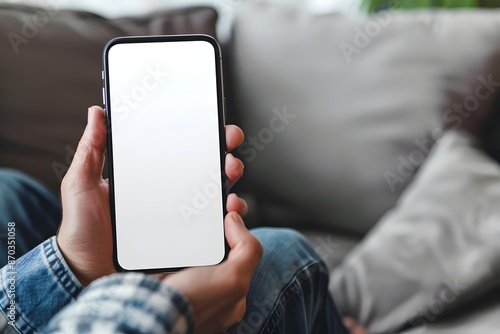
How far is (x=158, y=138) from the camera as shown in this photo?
1.64 ft

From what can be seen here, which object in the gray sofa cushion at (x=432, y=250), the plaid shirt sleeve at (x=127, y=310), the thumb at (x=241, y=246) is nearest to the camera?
the plaid shirt sleeve at (x=127, y=310)

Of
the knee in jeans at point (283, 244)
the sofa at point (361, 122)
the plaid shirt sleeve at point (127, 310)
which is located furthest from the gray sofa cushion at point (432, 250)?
the plaid shirt sleeve at point (127, 310)

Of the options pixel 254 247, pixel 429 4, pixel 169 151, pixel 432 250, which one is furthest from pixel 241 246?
pixel 429 4

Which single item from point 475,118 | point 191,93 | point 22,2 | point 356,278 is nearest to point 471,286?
point 356,278

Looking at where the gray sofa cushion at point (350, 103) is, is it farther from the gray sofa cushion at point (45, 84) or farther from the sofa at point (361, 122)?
the gray sofa cushion at point (45, 84)

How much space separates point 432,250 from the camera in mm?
726

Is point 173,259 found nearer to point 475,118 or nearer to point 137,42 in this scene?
point 137,42

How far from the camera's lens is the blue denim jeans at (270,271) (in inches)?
20.2

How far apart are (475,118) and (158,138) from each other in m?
0.53

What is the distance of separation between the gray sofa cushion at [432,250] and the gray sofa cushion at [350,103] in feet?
0.17

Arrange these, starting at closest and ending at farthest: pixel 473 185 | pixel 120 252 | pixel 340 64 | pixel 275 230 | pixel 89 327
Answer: pixel 89 327, pixel 120 252, pixel 275 230, pixel 473 185, pixel 340 64

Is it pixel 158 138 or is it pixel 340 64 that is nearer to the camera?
pixel 158 138

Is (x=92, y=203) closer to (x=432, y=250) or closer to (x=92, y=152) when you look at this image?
(x=92, y=152)

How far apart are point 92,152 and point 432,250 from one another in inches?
17.3
